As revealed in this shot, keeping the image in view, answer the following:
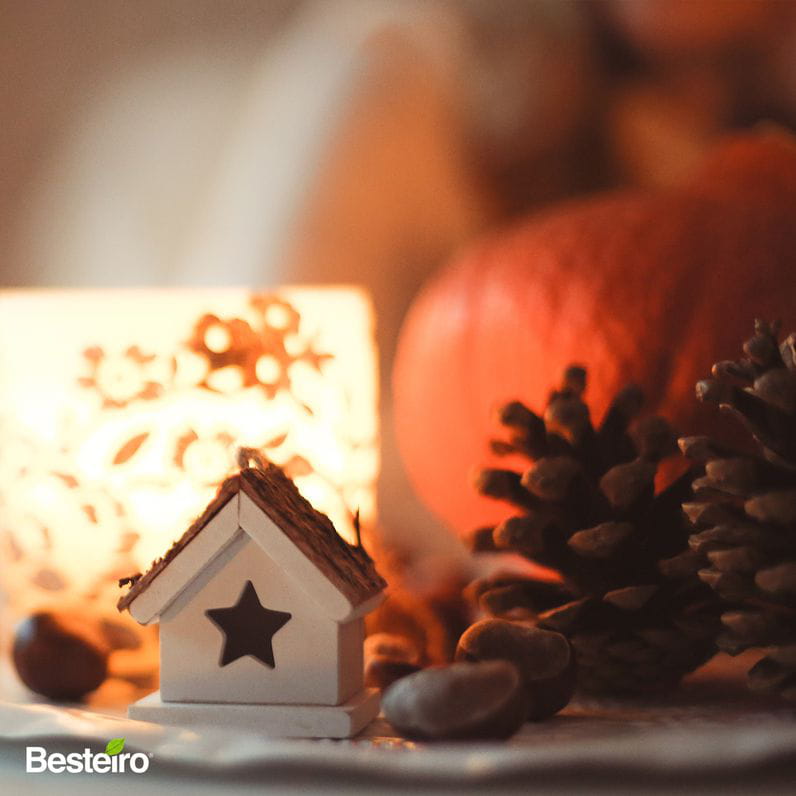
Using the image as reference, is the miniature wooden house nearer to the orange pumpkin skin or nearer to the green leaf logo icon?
the green leaf logo icon

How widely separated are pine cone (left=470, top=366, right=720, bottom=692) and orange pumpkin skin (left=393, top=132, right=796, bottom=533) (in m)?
0.10

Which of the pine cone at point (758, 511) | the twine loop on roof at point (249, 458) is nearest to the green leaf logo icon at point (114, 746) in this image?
the twine loop on roof at point (249, 458)

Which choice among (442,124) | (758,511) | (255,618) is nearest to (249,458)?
(255,618)

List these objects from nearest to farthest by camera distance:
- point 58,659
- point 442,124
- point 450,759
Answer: point 450,759 → point 58,659 → point 442,124

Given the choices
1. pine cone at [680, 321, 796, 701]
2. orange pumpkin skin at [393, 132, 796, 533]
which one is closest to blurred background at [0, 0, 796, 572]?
orange pumpkin skin at [393, 132, 796, 533]

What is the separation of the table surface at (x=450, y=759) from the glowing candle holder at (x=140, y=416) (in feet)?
0.40

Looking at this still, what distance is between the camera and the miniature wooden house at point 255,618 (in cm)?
43

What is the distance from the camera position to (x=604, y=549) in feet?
1.52

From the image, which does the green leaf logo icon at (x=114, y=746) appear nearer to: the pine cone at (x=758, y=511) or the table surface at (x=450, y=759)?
the table surface at (x=450, y=759)

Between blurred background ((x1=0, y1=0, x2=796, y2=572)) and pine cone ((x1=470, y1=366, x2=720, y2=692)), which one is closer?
pine cone ((x1=470, y1=366, x2=720, y2=692))

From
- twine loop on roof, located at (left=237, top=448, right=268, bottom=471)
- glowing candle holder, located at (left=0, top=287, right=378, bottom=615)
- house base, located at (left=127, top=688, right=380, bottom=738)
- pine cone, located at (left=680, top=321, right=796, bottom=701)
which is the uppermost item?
glowing candle holder, located at (left=0, top=287, right=378, bottom=615)

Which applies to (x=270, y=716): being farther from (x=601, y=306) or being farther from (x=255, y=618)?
(x=601, y=306)

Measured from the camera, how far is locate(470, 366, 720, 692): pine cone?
0.47m

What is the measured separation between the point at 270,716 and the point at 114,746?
0.06 meters
